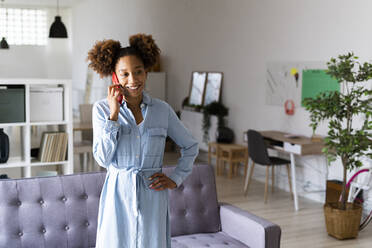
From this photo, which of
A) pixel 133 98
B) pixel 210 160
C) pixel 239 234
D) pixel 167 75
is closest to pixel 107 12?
pixel 167 75

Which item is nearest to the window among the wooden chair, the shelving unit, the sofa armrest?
the wooden chair

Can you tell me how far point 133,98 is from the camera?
2.00 m

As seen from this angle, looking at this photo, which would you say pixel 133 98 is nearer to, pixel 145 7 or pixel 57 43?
pixel 145 7

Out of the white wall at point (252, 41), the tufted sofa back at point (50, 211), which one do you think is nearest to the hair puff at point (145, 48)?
the tufted sofa back at point (50, 211)

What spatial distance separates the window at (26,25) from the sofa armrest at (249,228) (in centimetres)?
1235

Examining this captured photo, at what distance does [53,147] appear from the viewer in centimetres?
411

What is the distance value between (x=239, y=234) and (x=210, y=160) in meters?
4.59

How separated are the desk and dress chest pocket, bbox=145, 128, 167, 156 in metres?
3.73

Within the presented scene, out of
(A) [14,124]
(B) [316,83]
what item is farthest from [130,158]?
(B) [316,83]

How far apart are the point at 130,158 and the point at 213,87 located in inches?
245

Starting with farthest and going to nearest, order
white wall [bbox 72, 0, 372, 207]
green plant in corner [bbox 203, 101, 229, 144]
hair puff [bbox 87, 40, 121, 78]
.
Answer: green plant in corner [bbox 203, 101, 229, 144] < white wall [bbox 72, 0, 372, 207] < hair puff [bbox 87, 40, 121, 78]

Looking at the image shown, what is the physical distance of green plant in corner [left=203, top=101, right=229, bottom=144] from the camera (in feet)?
25.4

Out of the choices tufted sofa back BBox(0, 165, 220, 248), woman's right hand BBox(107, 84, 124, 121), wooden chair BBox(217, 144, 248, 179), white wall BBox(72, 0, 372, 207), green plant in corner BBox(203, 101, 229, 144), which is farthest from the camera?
green plant in corner BBox(203, 101, 229, 144)

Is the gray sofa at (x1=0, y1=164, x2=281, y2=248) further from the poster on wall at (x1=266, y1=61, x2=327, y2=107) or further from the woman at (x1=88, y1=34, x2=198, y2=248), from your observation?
the poster on wall at (x1=266, y1=61, x2=327, y2=107)
